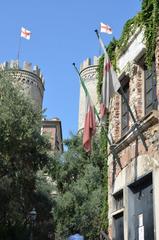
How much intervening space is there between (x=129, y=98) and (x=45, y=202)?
78.9ft

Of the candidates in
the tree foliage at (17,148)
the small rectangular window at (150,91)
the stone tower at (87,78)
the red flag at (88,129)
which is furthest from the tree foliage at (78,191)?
the stone tower at (87,78)

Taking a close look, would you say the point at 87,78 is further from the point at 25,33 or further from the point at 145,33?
the point at 145,33

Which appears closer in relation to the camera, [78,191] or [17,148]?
[17,148]

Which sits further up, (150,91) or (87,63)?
(87,63)

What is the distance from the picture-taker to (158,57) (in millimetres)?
11578

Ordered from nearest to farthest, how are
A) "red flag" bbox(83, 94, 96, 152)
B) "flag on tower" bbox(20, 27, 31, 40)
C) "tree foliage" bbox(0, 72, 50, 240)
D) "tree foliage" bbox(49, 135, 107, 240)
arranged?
"red flag" bbox(83, 94, 96, 152), "tree foliage" bbox(0, 72, 50, 240), "tree foliage" bbox(49, 135, 107, 240), "flag on tower" bbox(20, 27, 31, 40)

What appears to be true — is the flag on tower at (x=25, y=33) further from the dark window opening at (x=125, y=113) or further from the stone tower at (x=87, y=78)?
the dark window opening at (x=125, y=113)

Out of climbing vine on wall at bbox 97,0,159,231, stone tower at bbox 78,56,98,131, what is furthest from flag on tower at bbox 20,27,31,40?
climbing vine on wall at bbox 97,0,159,231

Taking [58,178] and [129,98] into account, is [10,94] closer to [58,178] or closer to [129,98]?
[129,98]

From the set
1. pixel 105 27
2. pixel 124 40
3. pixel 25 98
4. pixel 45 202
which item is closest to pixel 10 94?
pixel 25 98

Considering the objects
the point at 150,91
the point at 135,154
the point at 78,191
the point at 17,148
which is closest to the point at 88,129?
the point at 135,154

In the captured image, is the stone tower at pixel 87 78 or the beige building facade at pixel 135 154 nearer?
the beige building facade at pixel 135 154

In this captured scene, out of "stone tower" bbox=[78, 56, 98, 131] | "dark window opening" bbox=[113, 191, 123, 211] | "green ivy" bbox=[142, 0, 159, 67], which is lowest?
"dark window opening" bbox=[113, 191, 123, 211]

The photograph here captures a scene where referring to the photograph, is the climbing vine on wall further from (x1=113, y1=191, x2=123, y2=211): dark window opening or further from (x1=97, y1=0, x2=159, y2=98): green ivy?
(x1=113, y1=191, x2=123, y2=211): dark window opening
